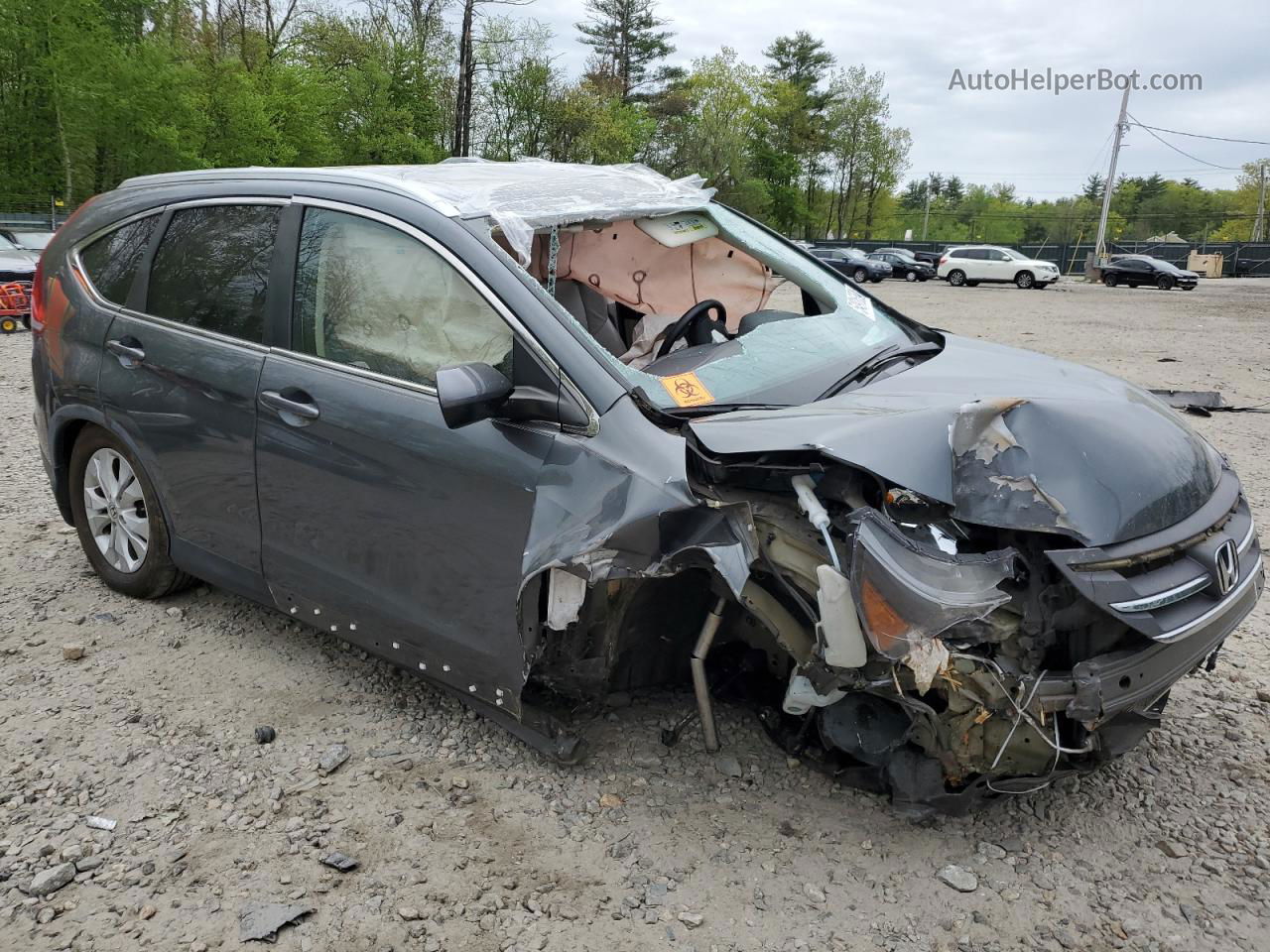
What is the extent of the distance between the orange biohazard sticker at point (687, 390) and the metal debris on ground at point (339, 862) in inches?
60.2

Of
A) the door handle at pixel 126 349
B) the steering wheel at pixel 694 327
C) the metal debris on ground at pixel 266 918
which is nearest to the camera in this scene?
the metal debris on ground at pixel 266 918

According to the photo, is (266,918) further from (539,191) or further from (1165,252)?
(1165,252)

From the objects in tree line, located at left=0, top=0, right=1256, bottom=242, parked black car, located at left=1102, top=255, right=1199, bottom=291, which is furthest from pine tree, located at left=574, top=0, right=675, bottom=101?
parked black car, located at left=1102, top=255, right=1199, bottom=291

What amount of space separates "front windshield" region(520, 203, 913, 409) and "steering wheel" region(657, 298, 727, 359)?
Answer: 0.03m

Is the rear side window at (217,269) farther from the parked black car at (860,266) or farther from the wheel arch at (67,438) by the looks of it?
the parked black car at (860,266)

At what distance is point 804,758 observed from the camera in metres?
2.98

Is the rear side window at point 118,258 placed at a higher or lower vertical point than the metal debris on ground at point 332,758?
higher

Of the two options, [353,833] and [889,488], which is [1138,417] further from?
[353,833]

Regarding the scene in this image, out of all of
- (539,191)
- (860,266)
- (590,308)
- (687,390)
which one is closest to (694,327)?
(590,308)

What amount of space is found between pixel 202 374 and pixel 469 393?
1344mm

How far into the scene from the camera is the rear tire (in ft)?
12.4

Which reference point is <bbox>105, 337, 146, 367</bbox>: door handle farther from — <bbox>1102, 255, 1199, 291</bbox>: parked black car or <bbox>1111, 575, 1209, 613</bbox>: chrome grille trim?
<bbox>1102, 255, 1199, 291</bbox>: parked black car

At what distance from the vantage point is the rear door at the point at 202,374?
129 inches

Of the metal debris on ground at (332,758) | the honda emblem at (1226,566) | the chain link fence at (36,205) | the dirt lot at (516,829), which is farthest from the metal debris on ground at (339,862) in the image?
the chain link fence at (36,205)
